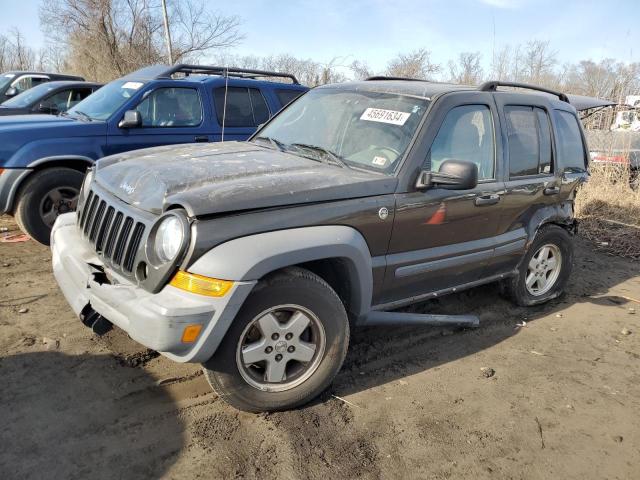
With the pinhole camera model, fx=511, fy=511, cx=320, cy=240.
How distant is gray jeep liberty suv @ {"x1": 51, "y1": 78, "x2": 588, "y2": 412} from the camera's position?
8.25 ft

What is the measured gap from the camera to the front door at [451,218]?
10.8ft

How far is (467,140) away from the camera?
3.67m

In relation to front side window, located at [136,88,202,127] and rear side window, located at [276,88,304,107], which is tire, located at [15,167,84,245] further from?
rear side window, located at [276,88,304,107]

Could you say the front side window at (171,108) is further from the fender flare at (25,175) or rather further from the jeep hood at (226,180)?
the jeep hood at (226,180)

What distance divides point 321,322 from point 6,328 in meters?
2.36

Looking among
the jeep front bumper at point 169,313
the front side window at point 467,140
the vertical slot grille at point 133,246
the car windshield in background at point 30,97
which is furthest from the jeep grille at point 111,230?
the car windshield in background at point 30,97

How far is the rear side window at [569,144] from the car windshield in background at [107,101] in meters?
4.59

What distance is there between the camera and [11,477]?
91.5 inches

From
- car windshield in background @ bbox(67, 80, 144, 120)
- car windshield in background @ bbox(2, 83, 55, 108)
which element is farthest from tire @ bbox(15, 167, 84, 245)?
car windshield in background @ bbox(2, 83, 55, 108)

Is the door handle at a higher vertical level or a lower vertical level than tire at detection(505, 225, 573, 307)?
higher

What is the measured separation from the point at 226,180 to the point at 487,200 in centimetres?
194

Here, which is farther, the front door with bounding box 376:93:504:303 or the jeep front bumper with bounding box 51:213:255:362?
the front door with bounding box 376:93:504:303

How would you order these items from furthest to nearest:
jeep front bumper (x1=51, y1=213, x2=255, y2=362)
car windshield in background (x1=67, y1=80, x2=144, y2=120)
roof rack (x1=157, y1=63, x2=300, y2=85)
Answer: roof rack (x1=157, y1=63, x2=300, y2=85), car windshield in background (x1=67, y1=80, x2=144, y2=120), jeep front bumper (x1=51, y1=213, x2=255, y2=362)

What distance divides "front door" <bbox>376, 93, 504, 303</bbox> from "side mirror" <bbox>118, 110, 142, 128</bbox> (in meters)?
3.61
